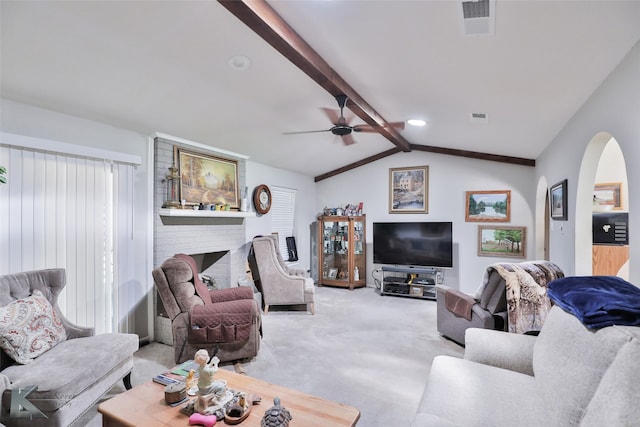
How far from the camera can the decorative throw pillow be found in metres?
1.92

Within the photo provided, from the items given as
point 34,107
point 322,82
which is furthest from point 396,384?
point 34,107

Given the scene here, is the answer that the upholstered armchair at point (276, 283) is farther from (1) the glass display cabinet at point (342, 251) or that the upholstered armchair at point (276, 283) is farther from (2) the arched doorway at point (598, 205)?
(2) the arched doorway at point (598, 205)

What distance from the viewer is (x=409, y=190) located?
5906 mm

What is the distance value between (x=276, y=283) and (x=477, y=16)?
382 cm

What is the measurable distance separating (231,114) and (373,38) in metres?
1.85

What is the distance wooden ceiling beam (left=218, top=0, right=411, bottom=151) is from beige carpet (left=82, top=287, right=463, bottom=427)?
221 centimetres

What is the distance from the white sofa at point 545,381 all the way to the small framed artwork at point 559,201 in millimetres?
1853

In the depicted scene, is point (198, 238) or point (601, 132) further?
point (198, 238)

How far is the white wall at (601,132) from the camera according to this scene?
1732mm

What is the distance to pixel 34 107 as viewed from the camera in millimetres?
2543

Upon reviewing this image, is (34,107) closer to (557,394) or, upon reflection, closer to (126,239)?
(126,239)

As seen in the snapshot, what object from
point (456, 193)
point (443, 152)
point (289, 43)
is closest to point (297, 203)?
point (443, 152)

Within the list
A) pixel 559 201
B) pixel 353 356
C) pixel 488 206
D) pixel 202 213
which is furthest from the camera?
pixel 488 206

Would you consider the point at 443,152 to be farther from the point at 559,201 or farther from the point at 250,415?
the point at 250,415
